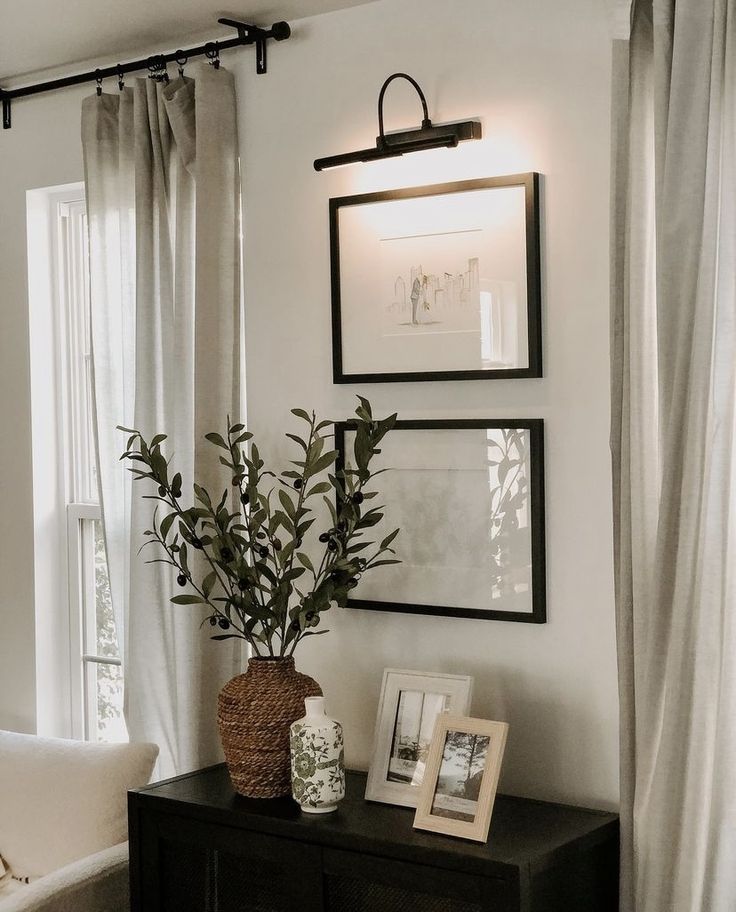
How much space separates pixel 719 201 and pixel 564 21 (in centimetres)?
62

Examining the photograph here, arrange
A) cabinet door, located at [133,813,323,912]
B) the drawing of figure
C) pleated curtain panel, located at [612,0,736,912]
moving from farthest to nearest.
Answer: the drawing of figure
cabinet door, located at [133,813,323,912]
pleated curtain panel, located at [612,0,736,912]

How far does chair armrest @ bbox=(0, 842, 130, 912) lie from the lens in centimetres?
255

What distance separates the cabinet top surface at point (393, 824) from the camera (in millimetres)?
2266

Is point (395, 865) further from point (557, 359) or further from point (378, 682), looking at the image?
point (557, 359)

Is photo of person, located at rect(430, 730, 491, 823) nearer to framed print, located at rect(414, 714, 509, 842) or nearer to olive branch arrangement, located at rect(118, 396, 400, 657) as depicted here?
framed print, located at rect(414, 714, 509, 842)

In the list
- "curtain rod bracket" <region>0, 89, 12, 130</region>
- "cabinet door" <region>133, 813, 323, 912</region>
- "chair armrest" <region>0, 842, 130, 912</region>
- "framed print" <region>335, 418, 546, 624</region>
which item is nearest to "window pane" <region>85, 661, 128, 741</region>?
"chair armrest" <region>0, 842, 130, 912</region>

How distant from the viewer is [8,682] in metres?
3.58

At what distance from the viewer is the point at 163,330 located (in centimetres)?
313

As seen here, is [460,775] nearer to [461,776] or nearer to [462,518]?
[461,776]

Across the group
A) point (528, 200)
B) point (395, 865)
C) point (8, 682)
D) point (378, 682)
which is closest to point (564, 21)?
point (528, 200)

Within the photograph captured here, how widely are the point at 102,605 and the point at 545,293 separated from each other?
1.74m

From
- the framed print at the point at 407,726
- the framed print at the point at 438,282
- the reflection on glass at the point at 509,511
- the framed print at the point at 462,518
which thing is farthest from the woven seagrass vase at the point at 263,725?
the framed print at the point at 438,282

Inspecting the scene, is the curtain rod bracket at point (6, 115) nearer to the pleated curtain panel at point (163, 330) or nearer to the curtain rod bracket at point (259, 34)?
the pleated curtain panel at point (163, 330)

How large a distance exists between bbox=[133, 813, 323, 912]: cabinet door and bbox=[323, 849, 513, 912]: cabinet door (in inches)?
1.7
